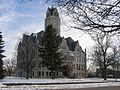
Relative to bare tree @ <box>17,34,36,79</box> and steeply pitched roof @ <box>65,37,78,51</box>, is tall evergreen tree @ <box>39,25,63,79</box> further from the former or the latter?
steeply pitched roof @ <box>65,37,78,51</box>

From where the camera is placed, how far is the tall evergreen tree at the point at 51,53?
58594 mm

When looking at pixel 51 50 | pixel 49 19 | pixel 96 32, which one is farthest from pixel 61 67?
pixel 96 32

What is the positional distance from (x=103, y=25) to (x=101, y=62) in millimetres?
60090

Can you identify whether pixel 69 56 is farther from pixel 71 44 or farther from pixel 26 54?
pixel 26 54

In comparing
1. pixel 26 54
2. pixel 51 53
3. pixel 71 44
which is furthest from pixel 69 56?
pixel 26 54

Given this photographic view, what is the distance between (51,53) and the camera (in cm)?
5909

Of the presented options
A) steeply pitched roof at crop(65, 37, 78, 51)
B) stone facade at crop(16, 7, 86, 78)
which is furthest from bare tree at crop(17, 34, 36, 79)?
steeply pitched roof at crop(65, 37, 78, 51)

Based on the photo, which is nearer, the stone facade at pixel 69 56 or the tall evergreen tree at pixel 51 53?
the tall evergreen tree at pixel 51 53

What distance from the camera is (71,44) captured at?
317ft

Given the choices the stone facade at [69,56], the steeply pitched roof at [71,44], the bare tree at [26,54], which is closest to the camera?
the bare tree at [26,54]

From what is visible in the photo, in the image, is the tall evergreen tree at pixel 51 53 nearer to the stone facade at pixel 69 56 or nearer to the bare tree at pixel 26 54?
the bare tree at pixel 26 54

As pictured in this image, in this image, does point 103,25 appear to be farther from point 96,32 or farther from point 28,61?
point 28,61

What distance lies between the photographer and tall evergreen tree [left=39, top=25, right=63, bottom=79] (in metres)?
58.6

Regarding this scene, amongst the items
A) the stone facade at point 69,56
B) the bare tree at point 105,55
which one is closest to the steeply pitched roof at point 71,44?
the stone facade at point 69,56
